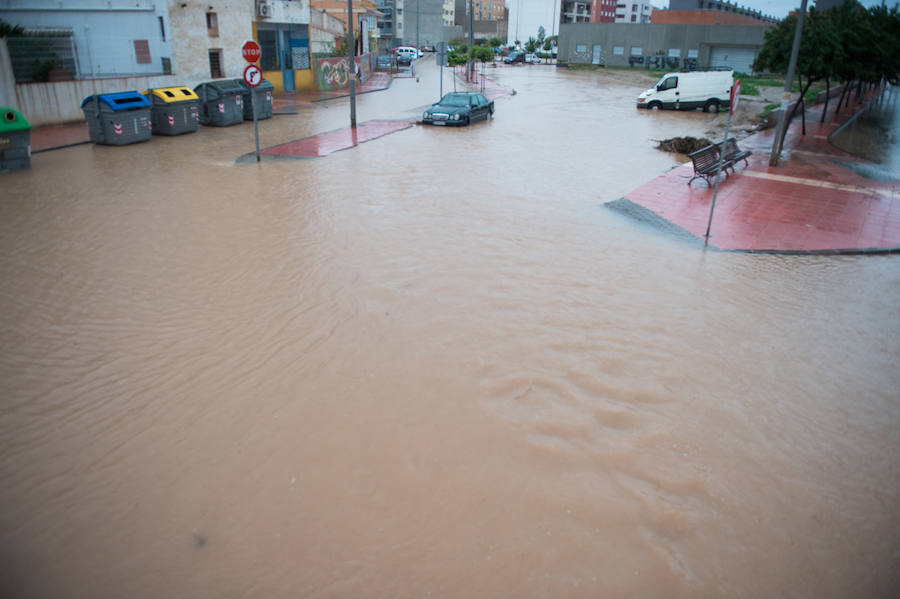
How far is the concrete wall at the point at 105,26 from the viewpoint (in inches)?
812

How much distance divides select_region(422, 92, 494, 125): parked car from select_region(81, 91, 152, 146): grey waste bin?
9787 mm

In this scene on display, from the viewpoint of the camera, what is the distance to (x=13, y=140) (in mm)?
13164

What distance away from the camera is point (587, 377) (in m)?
5.82

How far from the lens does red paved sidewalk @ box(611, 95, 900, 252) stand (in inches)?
393

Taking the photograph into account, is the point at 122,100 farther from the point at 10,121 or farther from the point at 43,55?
the point at 43,55

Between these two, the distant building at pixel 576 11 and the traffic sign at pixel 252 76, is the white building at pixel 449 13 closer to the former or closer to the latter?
the distant building at pixel 576 11

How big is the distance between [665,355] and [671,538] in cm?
261

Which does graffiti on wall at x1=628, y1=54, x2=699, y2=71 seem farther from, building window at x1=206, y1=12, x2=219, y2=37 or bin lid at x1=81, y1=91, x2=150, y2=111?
bin lid at x1=81, y1=91, x2=150, y2=111

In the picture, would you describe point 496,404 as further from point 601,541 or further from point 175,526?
point 175,526

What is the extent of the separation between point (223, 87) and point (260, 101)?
176 cm

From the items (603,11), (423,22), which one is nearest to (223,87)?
(423,22)

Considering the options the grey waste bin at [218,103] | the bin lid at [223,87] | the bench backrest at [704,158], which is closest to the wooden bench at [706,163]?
the bench backrest at [704,158]

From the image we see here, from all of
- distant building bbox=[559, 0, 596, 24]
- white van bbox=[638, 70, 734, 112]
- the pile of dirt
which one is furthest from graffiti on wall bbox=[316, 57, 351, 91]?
distant building bbox=[559, 0, 596, 24]

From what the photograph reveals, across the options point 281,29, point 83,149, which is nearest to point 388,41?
point 281,29
